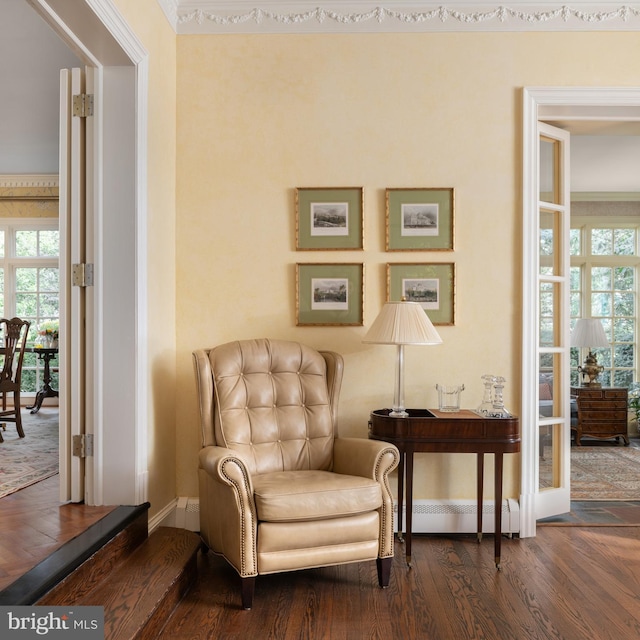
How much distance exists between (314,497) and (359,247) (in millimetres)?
1542

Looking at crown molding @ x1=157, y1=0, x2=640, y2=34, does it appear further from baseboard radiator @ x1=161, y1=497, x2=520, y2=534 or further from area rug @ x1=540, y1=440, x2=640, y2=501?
baseboard radiator @ x1=161, y1=497, x2=520, y2=534

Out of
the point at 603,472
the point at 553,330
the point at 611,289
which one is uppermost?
the point at 611,289

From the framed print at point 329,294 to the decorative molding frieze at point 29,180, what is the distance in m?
5.36

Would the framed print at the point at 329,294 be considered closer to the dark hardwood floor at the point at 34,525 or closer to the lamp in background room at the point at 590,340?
the dark hardwood floor at the point at 34,525

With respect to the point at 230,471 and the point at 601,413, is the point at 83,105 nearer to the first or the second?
the point at 230,471

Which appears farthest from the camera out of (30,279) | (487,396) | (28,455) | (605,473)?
(30,279)

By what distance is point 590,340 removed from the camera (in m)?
6.54

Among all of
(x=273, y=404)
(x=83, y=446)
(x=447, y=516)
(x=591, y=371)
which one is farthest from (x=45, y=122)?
(x=591, y=371)

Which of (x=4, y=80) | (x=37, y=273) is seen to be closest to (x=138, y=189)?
(x=4, y=80)

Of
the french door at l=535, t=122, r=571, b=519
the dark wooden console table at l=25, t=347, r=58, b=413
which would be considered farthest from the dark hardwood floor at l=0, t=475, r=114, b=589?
the dark wooden console table at l=25, t=347, r=58, b=413

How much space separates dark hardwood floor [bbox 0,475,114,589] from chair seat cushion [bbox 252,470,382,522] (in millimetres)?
779

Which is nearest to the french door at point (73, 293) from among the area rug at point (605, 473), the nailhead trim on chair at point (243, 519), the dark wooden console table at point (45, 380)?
the nailhead trim on chair at point (243, 519)

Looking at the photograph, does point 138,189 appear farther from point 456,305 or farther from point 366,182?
point 456,305

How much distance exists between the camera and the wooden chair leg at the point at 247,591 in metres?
2.47
